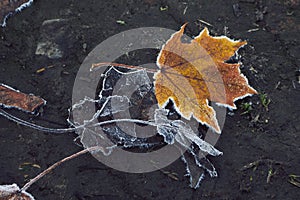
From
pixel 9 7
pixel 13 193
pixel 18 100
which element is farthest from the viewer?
pixel 9 7

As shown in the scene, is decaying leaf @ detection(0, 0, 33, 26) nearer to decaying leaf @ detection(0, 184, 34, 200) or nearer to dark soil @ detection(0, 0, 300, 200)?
dark soil @ detection(0, 0, 300, 200)

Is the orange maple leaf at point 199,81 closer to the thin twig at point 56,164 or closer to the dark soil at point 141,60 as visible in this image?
the dark soil at point 141,60

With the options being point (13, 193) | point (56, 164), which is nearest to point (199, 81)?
point (56, 164)

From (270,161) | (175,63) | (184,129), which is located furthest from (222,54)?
(270,161)

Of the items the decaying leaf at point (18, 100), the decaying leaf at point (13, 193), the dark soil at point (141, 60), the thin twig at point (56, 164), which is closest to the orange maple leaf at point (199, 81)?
the dark soil at point (141, 60)

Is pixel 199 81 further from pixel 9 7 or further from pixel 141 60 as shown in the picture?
pixel 9 7

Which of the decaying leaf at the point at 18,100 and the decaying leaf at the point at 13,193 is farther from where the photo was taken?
the decaying leaf at the point at 18,100

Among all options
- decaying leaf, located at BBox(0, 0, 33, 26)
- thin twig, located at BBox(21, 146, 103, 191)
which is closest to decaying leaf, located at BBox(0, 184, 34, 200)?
thin twig, located at BBox(21, 146, 103, 191)
